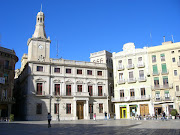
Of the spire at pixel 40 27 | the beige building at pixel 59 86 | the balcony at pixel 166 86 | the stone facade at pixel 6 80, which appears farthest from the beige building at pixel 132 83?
the stone facade at pixel 6 80

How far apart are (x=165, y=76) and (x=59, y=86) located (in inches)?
943

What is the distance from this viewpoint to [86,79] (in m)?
51.6

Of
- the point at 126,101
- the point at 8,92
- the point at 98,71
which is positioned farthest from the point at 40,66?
the point at 126,101

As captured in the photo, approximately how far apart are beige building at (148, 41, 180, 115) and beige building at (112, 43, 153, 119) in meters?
1.35

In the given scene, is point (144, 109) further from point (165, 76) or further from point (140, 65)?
point (140, 65)

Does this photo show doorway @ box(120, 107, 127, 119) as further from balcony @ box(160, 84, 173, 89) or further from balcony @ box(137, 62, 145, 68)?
balcony @ box(137, 62, 145, 68)

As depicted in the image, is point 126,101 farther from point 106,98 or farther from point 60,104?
point 60,104

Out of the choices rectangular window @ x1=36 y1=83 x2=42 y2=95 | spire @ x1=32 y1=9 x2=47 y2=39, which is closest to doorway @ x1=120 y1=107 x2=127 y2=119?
rectangular window @ x1=36 y1=83 x2=42 y2=95

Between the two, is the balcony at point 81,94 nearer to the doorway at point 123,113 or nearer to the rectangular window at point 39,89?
the rectangular window at point 39,89

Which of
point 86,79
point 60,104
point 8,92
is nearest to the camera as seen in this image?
point 8,92

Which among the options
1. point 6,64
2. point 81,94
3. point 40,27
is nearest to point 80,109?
point 81,94

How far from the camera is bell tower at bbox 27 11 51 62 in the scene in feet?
159

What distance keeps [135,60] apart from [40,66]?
73.1 feet

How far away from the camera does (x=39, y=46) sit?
49.3 meters
